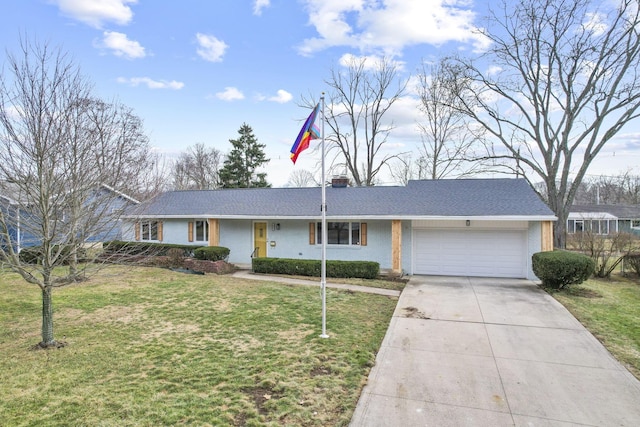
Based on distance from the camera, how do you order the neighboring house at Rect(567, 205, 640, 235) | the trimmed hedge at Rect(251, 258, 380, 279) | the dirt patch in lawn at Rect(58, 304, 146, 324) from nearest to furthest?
the dirt patch in lawn at Rect(58, 304, 146, 324) → the trimmed hedge at Rect(251, 258, 380, 279) → the neighboring house at Rect(567, 205, 640, 235)

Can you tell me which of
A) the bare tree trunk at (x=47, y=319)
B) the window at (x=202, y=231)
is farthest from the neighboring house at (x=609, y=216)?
the bare tree trunk at (x=47, y=319)

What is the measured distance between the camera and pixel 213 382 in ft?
15.9

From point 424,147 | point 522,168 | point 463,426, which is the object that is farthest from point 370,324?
point 424,147

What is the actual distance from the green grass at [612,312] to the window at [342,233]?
724 cm

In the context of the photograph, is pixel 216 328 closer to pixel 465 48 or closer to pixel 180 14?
pixel 180 14

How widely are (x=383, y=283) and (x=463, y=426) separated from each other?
8.42m

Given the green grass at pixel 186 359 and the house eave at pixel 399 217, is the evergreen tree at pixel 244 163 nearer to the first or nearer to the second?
the house eave at pixel 399 217

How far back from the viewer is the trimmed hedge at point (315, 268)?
1323cm

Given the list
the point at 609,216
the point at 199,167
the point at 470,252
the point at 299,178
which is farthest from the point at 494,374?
the point at 299,178

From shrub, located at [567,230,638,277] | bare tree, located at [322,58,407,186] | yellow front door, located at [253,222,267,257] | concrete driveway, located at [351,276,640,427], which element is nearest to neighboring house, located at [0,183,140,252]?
concrete driveway, located at [351,276,640,427]

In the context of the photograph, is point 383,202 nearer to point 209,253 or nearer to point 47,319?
point 209,253

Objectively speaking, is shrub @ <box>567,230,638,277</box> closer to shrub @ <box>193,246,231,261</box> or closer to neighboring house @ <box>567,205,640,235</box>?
shrub @ <box>193,246,231,261</box>

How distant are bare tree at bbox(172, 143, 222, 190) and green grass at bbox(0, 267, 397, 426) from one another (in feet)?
113

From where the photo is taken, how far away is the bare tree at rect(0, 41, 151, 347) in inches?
219
